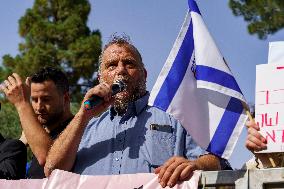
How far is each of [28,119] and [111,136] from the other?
1.94 ft

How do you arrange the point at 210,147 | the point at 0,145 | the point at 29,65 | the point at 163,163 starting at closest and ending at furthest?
1. the point at 210,147
2. the point at 163,163
3. the point at 0,145
4. the point at 29,65

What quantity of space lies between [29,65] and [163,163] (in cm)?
2162

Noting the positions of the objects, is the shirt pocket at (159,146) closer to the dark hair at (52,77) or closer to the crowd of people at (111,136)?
the crowd of people at (111,136)

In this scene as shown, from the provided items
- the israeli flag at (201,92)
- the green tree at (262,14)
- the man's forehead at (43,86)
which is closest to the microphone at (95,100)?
the israeli flag at (201,92)

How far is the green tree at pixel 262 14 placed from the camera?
16062 millimetres

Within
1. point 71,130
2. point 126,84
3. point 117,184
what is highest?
point 126,84

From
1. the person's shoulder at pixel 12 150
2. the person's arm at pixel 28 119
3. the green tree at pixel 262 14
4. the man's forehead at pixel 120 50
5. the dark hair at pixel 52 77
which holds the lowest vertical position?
the person's shoulder at pixel 12 150

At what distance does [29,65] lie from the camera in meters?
25.6

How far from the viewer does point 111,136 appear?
4.64 meters

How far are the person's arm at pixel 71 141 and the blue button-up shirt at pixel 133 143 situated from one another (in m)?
0.12

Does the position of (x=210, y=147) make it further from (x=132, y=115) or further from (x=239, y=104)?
(x=132, y=115)

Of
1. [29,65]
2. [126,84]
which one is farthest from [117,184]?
[29,65]

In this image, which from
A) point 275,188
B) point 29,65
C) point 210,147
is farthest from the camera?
point 29,65

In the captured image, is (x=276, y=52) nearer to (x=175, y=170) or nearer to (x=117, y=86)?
(x=175, y=170)
